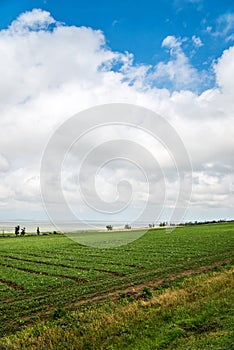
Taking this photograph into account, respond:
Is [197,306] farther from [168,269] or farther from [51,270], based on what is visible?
[51,270]

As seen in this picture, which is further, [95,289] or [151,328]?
[95,289]

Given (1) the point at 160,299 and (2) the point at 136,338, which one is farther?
(1) the point at 160,299

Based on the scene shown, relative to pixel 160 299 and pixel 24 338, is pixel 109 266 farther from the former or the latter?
pixel 24 338

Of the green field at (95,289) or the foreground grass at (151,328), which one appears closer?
the foreground grass at (151,328)

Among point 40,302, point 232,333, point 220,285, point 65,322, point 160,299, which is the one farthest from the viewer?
point 40,302

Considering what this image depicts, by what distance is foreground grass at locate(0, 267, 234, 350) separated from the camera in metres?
10.2

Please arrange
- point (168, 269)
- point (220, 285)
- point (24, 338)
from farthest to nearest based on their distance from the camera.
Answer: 1. point (168, 269)
2. point (220, 285)
3. point (24, 338)

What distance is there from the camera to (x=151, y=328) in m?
11.6

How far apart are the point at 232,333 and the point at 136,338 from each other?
119 inches

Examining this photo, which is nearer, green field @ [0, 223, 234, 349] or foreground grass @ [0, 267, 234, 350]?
foreground grass @ [0, 267, 234, 350]

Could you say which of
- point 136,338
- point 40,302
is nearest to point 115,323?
point 136,338

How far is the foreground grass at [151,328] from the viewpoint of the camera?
33.4 feet

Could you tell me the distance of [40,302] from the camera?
19234mm

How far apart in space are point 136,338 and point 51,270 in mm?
22023
